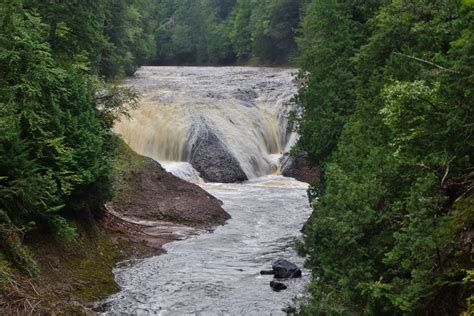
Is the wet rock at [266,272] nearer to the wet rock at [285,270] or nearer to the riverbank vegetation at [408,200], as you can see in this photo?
the wet rock at [285,270]

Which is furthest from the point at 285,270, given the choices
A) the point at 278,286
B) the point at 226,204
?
the point at 226,204

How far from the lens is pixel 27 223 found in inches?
523

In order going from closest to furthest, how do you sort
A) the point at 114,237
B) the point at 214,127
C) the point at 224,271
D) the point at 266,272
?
1. the point at 266,272
2. the point at 224,271
3. the point at 114,237
4. the point at 214,127

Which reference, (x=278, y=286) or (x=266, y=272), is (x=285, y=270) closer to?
(x=266, y=272)

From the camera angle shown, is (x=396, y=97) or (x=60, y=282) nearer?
(x=396, y=97)

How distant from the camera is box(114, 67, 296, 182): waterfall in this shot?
3048 centimetres


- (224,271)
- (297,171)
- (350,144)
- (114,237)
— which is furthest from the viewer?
(297,171)

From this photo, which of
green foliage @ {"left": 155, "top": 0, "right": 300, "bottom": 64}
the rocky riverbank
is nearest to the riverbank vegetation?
the rocky riverbank

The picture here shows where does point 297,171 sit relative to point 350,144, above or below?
below

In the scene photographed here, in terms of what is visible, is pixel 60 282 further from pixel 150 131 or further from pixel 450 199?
pixel 150 131

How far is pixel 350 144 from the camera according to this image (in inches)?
530

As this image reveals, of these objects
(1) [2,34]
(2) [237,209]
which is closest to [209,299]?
(1) [2,34]

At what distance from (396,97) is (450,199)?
2457mm

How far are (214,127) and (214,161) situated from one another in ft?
9.16
